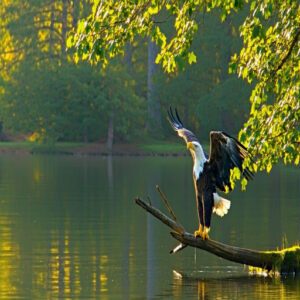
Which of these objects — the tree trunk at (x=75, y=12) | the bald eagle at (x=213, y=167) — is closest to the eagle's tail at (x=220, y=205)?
the bald eagle at (x=213, y=167)

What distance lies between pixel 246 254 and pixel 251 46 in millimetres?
4349

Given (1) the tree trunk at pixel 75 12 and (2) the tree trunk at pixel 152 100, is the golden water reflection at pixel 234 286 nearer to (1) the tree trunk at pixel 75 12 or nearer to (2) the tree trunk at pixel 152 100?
(2) the tree trunk at pixel 152 100

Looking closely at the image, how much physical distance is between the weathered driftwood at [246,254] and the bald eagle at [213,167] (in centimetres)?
21

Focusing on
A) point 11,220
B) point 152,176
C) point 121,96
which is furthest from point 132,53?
point 11,220

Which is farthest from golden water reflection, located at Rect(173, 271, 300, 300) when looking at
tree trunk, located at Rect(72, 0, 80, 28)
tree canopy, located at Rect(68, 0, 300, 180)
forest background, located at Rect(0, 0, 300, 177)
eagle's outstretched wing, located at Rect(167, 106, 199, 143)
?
tree trunk, located at Rect(72, 0, 80, 28)

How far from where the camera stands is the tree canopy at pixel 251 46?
53.5 ft

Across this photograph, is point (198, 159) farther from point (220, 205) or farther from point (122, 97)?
point (122, 97)

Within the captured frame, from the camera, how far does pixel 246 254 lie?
21.3 metres

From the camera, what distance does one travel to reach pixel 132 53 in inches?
4190

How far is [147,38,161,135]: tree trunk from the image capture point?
310 feet

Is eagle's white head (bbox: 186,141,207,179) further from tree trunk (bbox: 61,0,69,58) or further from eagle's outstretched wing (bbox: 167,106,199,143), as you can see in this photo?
tree trunk (bbox: 61,0,69,58)

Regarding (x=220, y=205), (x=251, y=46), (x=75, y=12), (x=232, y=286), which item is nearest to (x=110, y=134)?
(x=75, y=12)

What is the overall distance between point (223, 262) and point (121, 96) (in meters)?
68.8

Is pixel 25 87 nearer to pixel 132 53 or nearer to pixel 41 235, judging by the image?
pixel 132 53
